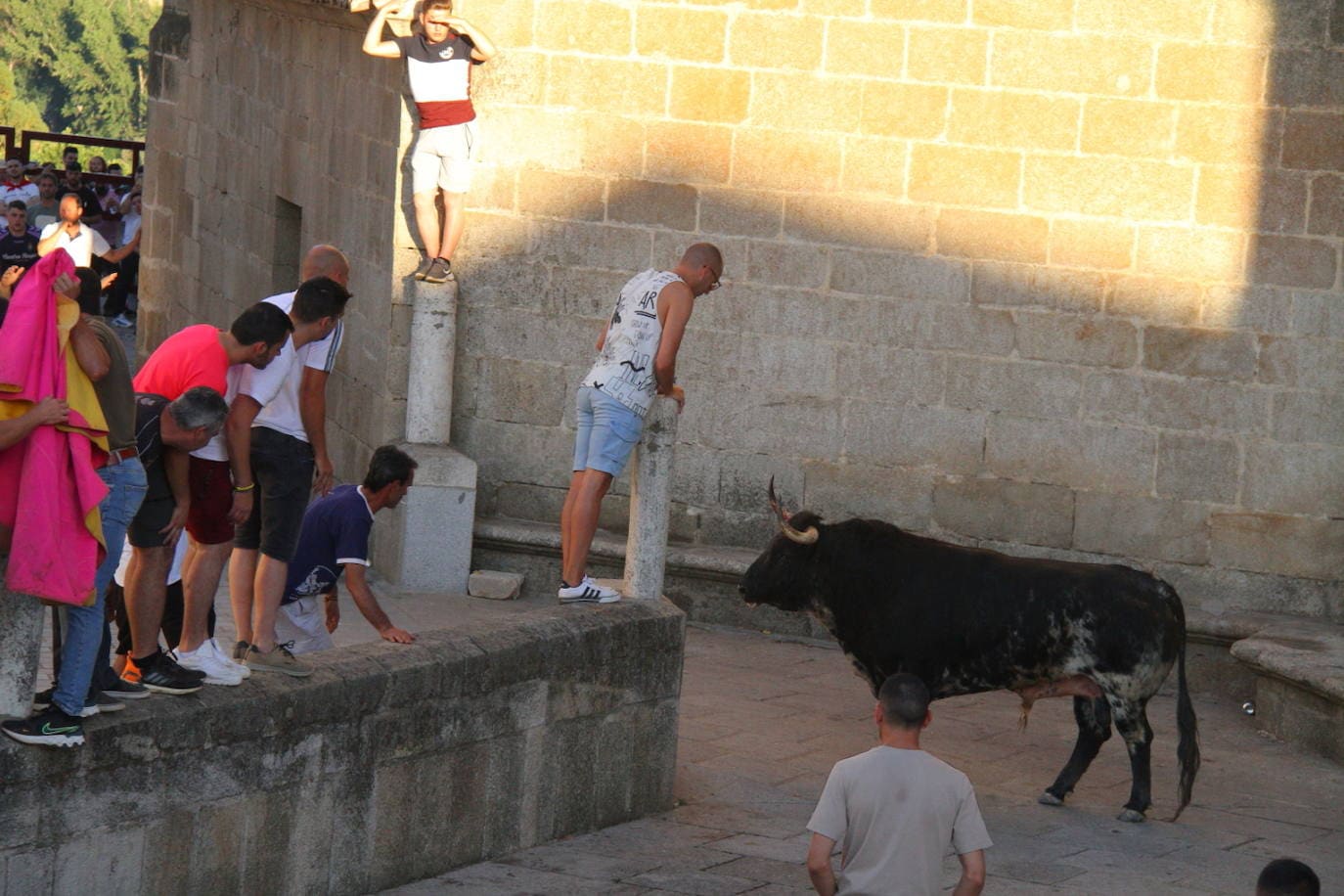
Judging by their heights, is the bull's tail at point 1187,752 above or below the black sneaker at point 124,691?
below

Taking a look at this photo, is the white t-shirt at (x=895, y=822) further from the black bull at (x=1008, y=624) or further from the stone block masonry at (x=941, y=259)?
the stone block masonry at (x=941, y=259)

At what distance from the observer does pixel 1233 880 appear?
26.8ft

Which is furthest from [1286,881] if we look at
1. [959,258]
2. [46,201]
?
[46,201]

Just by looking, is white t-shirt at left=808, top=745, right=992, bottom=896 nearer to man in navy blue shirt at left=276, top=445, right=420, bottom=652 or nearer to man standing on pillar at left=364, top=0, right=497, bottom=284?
man in navy blue shirt at left=276, top=445, right=420, bottom=652

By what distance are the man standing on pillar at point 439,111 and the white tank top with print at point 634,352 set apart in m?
3.43

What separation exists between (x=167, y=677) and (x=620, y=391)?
2.93 meters

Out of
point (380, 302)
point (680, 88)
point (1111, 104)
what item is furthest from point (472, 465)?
point (1111, 104)

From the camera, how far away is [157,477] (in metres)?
6.68

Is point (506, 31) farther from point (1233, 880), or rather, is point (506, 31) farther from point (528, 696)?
point (1233, 880)

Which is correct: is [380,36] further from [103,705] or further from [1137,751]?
[103,705]

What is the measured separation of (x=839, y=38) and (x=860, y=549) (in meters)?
3.70

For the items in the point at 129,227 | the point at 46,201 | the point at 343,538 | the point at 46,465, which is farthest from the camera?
the point at 46,201

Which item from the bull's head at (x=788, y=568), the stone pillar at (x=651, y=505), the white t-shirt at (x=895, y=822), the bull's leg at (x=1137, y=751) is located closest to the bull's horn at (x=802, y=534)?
the bull's head at (x=788, y=568)

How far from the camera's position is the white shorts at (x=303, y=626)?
819 cm
